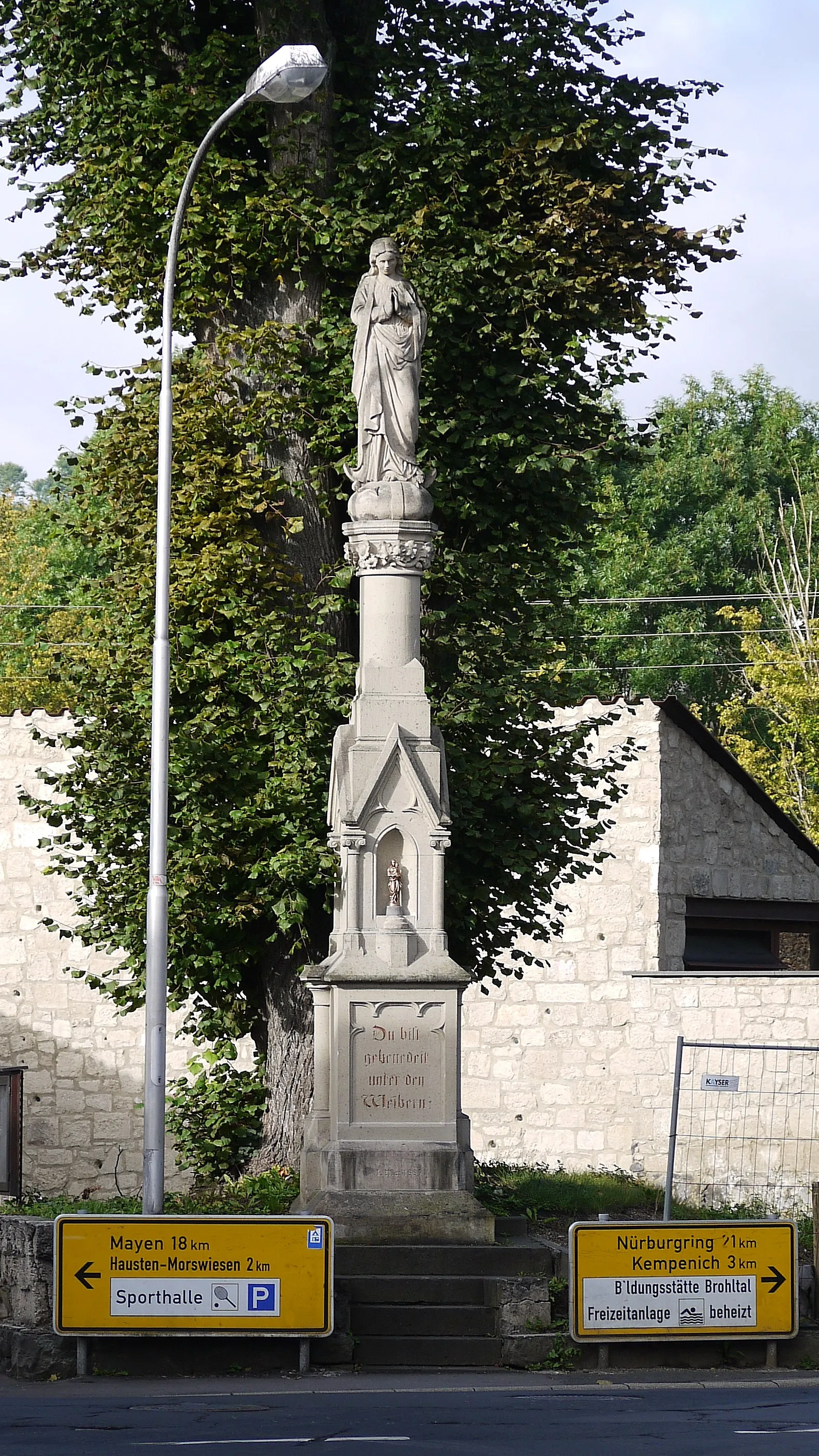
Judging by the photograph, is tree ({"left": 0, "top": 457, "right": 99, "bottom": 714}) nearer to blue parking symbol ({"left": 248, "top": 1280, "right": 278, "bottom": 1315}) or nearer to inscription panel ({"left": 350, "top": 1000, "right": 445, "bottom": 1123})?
inscription panel ({"left": 350, "top": 1000, "right": 445, "bottom": 1123})

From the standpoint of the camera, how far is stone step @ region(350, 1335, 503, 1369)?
11977 millimetres

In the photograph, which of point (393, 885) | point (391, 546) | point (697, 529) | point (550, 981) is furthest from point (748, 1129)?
Answer: point (697, 529)

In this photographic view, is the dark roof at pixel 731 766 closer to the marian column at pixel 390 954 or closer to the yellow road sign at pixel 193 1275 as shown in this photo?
the marian column at pixel 390 954

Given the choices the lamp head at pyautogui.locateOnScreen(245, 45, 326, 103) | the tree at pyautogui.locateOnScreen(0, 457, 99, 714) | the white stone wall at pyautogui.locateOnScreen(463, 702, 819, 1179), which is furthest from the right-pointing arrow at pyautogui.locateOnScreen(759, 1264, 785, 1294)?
the tree at pyautogui.locateOnScreen(0, 457, 99, 714)

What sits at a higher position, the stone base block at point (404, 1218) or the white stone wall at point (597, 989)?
the white stone wall at point (597, 989)

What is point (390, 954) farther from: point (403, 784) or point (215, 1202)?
point (215, 1202)

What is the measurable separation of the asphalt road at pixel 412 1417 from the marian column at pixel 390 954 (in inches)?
55.3

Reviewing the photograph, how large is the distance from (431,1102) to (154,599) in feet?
17.2

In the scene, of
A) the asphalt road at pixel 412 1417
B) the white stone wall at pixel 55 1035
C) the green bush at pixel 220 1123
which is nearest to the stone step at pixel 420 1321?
the asphalt road at pixel 412 1417

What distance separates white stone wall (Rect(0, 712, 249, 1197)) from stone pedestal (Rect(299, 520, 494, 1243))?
824 cm

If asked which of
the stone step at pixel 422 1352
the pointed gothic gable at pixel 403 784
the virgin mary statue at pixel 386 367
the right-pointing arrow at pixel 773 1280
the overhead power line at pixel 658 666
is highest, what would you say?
the overhead power line at pixel 658 666

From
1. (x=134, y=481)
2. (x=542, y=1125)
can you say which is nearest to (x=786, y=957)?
(x=542, y=1125)

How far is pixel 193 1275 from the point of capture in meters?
11.7

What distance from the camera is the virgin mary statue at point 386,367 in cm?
1415
